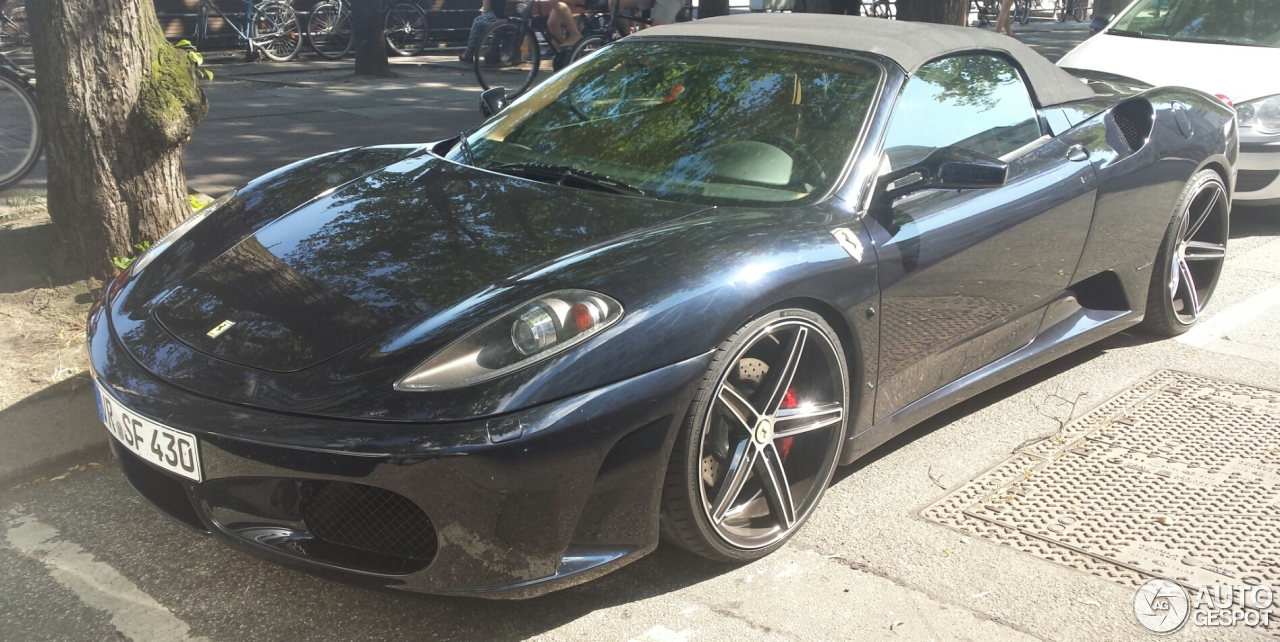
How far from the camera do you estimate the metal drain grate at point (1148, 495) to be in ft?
10.2

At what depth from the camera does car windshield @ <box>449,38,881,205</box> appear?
336cm

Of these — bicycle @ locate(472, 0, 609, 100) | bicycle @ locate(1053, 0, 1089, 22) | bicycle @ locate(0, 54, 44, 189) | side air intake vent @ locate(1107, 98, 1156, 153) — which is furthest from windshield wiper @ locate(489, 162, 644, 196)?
bicycle @ locate(1053, 0, 1089, 22)

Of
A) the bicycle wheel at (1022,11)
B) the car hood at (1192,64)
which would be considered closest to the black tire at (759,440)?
the car hood at (1192,64)

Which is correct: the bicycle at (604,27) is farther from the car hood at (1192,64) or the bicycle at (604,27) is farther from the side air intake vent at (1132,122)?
the side air intake vent at (1132,122)

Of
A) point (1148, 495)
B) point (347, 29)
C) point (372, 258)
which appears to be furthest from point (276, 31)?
point (1148, 495)

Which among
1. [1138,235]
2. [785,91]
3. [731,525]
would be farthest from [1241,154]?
[731,525]

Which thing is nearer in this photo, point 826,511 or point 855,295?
point 855,295

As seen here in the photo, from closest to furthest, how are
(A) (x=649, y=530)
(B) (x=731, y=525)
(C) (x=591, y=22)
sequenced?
(A) (x=649, y=530), (B) (x=731, y=525), (C) (x=591, y=22)

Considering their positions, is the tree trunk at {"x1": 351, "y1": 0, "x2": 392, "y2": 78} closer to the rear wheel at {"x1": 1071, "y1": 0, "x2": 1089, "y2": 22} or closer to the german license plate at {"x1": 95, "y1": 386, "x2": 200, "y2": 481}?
the german license plate at {"x1": 95, "y1": 386, "x2": 200, "y2": 481}

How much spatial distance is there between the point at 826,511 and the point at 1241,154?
4.41m

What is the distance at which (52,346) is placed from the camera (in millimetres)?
4176

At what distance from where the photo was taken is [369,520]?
252 centimetres

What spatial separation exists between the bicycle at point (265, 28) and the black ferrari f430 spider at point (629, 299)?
10.7 m

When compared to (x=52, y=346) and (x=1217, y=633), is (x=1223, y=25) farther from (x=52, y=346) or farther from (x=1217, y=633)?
(x=52, y=346)
